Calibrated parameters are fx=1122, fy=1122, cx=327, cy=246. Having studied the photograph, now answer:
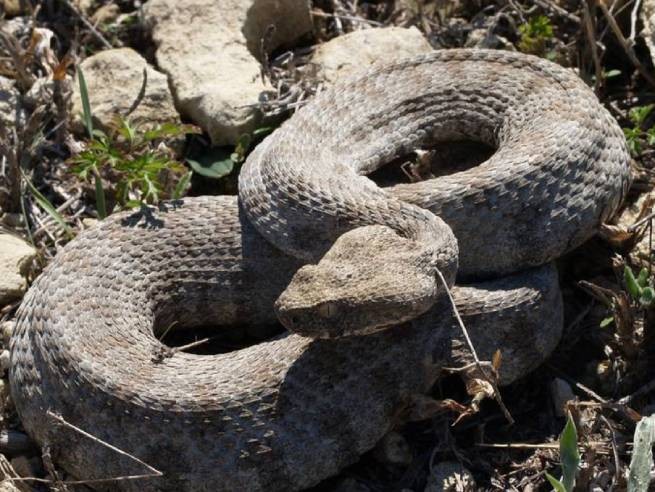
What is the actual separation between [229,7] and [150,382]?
317 cm

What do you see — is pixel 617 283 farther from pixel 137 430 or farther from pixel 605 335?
pixel 137 430

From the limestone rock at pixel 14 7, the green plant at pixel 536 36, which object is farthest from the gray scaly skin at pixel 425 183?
the limestone rock at pixel 14 7

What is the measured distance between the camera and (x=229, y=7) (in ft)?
25.5

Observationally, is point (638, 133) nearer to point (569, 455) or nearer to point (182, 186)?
point (569, 455)

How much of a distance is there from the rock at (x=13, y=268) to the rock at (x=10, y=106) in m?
1.14

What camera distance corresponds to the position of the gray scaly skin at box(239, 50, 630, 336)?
5.48 meters

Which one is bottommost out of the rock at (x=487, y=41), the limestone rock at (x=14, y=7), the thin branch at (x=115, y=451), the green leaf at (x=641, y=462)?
the thin branch at (x=115, y=451)

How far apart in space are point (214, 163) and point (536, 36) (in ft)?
7.63

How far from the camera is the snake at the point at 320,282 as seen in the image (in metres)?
5.54

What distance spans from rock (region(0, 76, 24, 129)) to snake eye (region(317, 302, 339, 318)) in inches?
124

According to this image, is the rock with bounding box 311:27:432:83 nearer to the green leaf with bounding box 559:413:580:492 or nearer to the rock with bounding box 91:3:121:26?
the rock with bounding box 91:3:121:26

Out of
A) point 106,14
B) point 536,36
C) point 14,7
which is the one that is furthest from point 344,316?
point 14,7

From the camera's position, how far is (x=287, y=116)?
7418 mm

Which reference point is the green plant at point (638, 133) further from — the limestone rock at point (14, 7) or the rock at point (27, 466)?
the limestone rock at point (14, 7)
